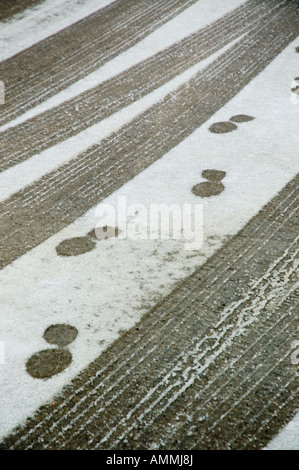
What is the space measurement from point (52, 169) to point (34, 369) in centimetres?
107

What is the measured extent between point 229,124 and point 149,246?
0.96 metres

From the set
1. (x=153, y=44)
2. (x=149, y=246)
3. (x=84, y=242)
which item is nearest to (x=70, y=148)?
(x=84, y=242)

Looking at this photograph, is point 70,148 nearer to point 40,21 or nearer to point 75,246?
point 75,246

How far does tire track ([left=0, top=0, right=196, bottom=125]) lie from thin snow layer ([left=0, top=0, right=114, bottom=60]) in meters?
0.07

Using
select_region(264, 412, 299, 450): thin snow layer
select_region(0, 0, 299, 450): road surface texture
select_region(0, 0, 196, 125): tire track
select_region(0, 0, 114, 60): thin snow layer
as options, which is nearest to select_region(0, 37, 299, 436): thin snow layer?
select_region(0, 0, 299, 450): road surface texture

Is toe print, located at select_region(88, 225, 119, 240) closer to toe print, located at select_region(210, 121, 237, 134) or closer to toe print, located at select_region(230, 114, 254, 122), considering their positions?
toe print, located at select_region(210, 121, 237, 134)

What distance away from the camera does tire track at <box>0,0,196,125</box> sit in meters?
2.97

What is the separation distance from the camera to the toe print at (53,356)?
146cm

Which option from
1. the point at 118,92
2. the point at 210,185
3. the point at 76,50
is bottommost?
the point at 210,185

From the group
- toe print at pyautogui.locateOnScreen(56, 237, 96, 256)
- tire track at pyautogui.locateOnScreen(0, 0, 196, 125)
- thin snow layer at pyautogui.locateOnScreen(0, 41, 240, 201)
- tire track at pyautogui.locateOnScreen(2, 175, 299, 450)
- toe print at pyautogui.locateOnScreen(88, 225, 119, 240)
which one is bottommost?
tire track at pyautogui.locateOnScreen(2, 175, 299, 450)

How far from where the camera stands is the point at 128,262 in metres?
1.82

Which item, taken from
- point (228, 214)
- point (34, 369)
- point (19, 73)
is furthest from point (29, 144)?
point (34, 369)

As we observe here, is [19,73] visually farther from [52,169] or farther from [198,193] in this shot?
[198,193]
